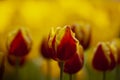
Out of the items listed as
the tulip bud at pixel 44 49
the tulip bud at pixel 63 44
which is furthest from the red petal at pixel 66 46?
the tulip bud at pixel 44 49

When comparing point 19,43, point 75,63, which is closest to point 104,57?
point 75,63

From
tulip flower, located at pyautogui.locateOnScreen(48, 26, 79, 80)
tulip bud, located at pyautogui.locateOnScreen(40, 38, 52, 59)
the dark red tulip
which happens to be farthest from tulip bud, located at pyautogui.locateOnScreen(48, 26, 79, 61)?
the dark red tulip

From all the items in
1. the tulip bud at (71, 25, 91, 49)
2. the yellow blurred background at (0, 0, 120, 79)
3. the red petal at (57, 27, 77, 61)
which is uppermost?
the yellow blurred background at (0, 0, 120, 79)

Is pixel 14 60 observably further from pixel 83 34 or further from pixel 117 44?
pixel 117 44

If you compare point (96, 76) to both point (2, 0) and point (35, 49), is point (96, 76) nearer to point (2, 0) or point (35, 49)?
point (35, 49)

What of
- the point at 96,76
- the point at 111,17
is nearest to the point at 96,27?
the point at 111,17

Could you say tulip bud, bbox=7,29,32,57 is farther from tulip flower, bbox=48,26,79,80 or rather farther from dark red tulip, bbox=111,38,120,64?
dark red tulip, bbox=111,38,120,64

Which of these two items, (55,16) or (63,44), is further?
(55,16)
